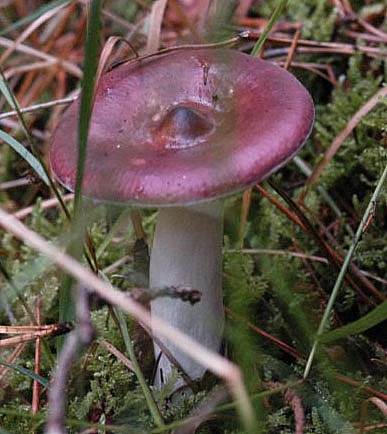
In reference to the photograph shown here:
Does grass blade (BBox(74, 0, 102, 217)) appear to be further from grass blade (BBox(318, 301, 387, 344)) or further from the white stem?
grass blade (BBox(318, 301, 387, 344))

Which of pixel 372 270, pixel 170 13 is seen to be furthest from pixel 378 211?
pixel 170 13

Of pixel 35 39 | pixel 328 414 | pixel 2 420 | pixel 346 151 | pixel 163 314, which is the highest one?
pixel 35 39

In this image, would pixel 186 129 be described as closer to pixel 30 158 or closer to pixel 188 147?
pixel 188 147

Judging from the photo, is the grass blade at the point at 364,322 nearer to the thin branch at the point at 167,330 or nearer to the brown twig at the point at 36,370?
the thin branch at the point at 167,330

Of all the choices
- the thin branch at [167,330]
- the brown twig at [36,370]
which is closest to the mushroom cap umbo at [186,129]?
the thin branch at [167,330]

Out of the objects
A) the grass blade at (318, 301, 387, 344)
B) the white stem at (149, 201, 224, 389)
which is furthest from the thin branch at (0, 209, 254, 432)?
the white stem at (149, 201, 224, 389)

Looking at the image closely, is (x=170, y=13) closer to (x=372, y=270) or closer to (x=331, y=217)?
(x=331, y=217)

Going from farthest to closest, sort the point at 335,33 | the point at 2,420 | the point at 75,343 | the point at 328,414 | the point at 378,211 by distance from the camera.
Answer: the point at 335,33 → the point at 378,211 → the point at 2,420 → the point at 328,414 → the point at 75,343
